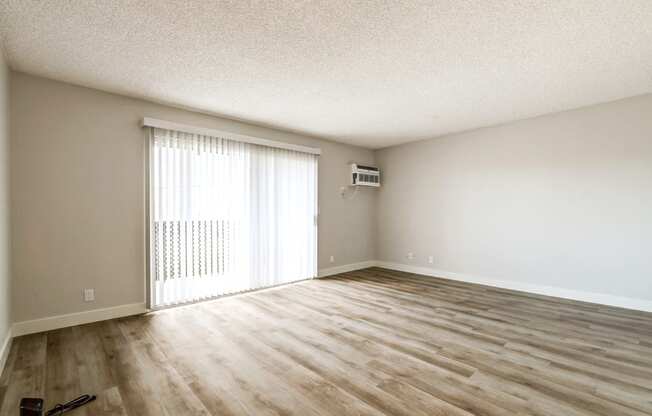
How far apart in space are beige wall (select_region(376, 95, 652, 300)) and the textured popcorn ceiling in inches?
22.8

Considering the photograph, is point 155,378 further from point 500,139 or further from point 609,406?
point 500,139

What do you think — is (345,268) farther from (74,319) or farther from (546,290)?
(74,319)

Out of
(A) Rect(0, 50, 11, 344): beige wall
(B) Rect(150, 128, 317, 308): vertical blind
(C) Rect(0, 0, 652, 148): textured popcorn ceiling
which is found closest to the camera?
(C) Rect(0, 0, 652, 148): textured popcorn ceiling

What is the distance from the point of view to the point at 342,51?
264 cm

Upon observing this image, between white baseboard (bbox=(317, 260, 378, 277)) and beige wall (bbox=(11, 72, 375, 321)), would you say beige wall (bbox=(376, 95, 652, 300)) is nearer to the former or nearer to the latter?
white baseboard (bbox=(317, 260, 378, 277))

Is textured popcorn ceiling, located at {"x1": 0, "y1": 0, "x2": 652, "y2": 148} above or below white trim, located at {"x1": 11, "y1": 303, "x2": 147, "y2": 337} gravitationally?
above

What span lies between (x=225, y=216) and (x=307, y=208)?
62.8 inches

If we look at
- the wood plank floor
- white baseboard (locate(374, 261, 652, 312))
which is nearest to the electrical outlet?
the wood plank floor

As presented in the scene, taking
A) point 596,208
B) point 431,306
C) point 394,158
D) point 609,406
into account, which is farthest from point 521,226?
point 609,406

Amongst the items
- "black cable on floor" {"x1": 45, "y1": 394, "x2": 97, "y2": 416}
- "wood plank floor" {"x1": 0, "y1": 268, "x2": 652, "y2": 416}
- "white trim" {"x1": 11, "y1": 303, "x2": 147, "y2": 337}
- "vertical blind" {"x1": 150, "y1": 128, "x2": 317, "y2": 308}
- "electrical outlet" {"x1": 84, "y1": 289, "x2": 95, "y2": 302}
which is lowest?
"wood plank floor" {"x1": 0, "y1": 268, "x2": 652, "y2": 416}

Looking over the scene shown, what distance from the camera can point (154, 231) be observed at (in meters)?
3.72

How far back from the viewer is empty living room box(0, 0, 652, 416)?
2.12m

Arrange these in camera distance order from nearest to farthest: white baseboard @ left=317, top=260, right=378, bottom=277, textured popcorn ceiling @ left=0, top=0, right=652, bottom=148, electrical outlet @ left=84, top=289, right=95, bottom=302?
textured popcorn ceiling @ left=0, top=0, right=652, bottom=148, electrical outlet @ left=84, top=289, right=95, bottom=302, white baseboard @ left=317, top=260, right=378, bottom=277

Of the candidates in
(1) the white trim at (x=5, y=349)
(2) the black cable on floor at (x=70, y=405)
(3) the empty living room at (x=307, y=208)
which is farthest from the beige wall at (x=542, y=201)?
(1) the white trim at (x=5, y=349)
